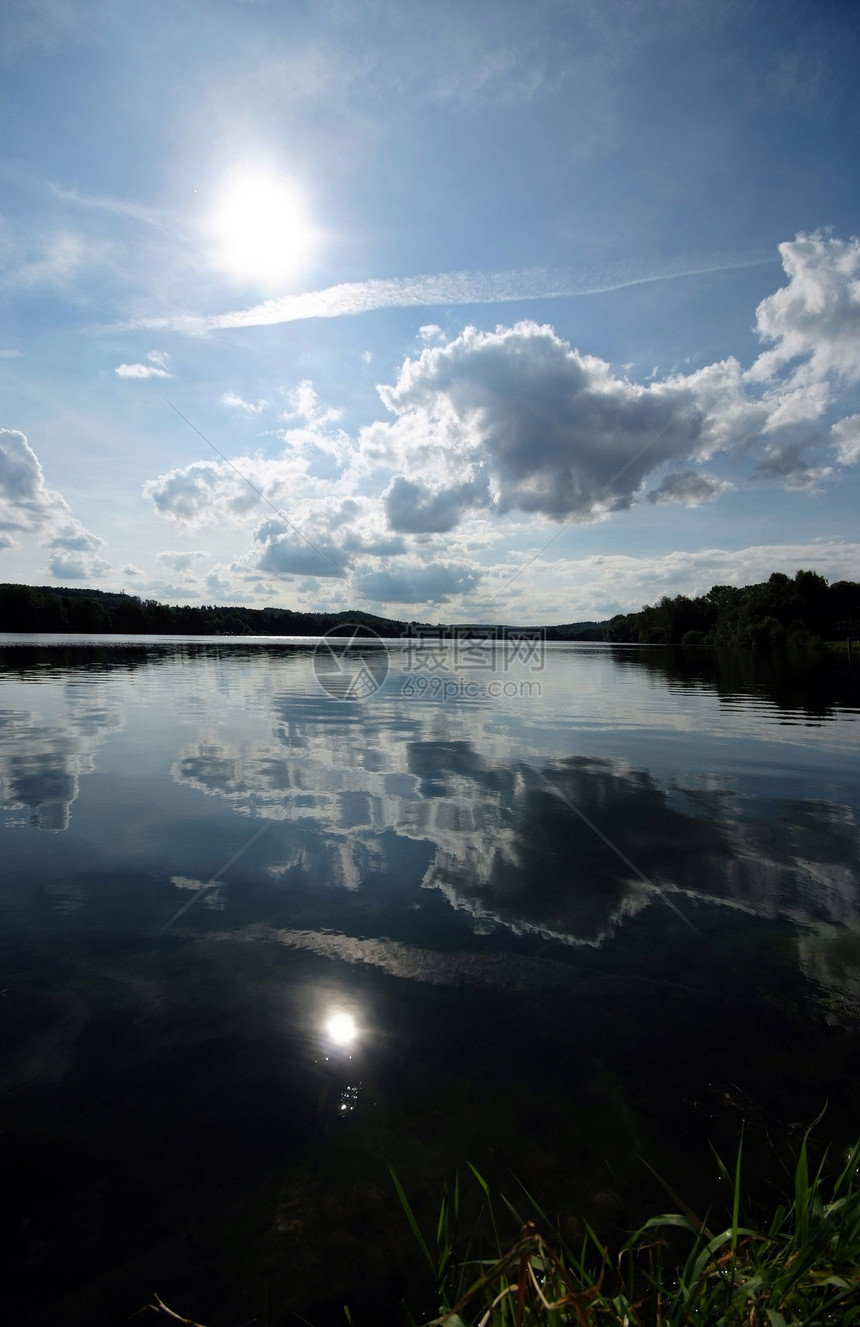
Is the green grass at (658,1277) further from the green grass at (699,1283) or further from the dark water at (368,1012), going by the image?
the dark water at (368,1012)

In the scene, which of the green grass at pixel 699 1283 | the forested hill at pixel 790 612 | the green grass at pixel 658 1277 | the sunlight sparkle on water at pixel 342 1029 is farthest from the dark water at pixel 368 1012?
the forested hill at pixel 790 612

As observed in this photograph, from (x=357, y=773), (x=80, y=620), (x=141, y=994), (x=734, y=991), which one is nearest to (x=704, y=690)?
(x=357, y=773)

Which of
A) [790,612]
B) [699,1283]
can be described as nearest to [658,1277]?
[699,1283]

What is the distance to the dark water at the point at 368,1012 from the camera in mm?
3084

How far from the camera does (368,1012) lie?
4.74 metres

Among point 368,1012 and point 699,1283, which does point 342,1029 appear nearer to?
point 368,1012

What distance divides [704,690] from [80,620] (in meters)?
179

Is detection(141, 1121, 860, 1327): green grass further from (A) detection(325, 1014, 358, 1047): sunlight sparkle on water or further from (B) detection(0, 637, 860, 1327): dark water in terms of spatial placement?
(A) detection(325, 1014, 358, 1047): sunlight sparkle on water

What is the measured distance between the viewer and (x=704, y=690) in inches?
1246

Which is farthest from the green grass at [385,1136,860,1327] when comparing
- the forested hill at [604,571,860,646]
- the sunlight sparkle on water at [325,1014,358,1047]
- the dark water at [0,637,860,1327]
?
the forested hill at [604,571,860,646]

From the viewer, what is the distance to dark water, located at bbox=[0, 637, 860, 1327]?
3.08 m

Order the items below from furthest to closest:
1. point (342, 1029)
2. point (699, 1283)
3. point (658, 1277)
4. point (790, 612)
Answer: point (790, 612) < point (342, 1029) < point (658, 1277) < point (699, 1283)

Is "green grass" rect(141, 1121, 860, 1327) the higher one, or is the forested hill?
the forested hill

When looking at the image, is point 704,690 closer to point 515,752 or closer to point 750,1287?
point 515,752
